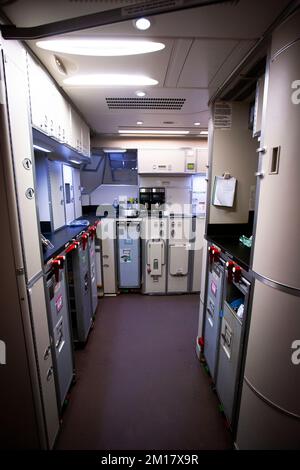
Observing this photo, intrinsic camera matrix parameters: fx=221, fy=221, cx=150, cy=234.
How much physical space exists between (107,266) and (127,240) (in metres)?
0.46

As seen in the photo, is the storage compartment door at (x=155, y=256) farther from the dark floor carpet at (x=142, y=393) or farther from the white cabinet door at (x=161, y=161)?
the white cabinet door at (x=161, y=161)

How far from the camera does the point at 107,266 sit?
3.10 m

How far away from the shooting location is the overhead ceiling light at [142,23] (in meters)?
0.97

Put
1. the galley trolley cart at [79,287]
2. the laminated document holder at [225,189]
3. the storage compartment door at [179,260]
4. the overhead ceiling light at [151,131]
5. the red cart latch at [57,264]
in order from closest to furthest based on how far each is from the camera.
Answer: the red cart latch at [57,264] → the laminated document holder at [225,189] → the galley trolley cart at [79,287] → the overhead ceiling light at [151,131] → the storage compartment door at [179,260]

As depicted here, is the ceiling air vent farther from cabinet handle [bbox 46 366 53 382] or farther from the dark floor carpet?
the dark floor carpet

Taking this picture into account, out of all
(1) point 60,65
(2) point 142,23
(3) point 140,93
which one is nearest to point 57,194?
(1) point 60,65

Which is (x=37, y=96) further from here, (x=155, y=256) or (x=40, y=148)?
(x=155, y=256)

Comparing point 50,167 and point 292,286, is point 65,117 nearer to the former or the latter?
point 50,167

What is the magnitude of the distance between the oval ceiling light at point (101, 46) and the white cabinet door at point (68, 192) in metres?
1.24

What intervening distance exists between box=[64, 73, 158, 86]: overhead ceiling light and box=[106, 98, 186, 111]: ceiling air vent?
1.01 ft

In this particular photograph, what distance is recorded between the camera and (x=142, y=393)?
168 cm

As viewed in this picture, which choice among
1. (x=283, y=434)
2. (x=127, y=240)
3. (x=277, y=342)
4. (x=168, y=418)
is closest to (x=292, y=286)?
(x=277, y=342)

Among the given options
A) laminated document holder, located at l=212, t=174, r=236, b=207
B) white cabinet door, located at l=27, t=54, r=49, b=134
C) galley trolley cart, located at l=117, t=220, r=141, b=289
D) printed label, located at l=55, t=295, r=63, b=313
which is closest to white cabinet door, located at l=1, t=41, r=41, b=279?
white cabinet door, located at l=27, t=54, r=49, b=134

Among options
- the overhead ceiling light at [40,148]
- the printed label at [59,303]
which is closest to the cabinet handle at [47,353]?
the printed label at [59,303]
